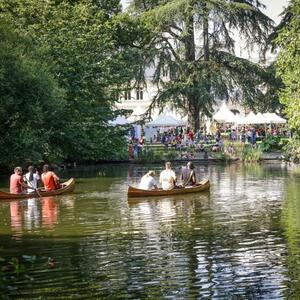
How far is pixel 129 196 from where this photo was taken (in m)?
28.0

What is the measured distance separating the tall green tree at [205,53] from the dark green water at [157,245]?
27955 millimetres

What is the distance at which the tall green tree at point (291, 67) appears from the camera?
A: 44781 mm

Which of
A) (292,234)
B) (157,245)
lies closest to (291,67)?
(292,234)

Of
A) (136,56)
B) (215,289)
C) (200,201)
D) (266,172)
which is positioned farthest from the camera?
(136,56)

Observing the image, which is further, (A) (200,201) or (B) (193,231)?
(A) (200,201)

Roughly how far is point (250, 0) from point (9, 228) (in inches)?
1767

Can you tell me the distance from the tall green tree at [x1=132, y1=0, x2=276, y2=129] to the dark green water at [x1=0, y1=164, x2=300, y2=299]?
91.7ft

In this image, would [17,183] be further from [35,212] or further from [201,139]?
[201,139]

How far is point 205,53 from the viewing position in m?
59.6

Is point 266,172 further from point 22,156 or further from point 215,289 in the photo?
point 215,289

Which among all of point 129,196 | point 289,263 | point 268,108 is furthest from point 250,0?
point 289,263

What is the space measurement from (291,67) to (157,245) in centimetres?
3141

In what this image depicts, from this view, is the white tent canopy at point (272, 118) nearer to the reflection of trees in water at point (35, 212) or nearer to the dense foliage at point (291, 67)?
the dense foliage at point (291, 67)

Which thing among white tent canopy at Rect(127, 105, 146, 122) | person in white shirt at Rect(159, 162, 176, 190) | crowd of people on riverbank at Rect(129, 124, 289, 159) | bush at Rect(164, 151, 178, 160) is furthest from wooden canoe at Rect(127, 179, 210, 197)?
white tent canopy at Rect(127, 105, 146, 122)
